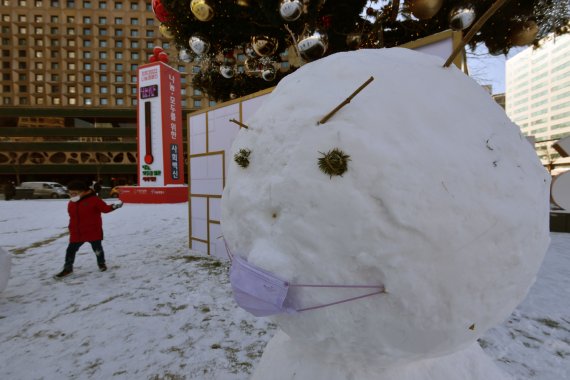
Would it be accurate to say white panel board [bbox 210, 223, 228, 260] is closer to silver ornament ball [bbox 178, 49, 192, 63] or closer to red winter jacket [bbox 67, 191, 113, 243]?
red winter jacket [bbox 67, 191, 113, 243]

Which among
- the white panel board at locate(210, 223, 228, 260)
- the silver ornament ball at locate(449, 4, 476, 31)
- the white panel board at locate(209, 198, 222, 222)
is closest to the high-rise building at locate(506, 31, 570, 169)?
the silver ornament ball at locate(449, 4, 476, 31)

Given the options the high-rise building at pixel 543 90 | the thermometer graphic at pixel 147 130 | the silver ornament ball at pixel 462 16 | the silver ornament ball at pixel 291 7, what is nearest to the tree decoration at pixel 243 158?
the silver ornament ball at pixel 291 7

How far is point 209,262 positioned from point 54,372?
3.01 m

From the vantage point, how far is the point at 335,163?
993 millimetres

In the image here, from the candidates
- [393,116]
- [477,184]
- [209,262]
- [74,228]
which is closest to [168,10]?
[74,228]

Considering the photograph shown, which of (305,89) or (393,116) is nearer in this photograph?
(393,116)

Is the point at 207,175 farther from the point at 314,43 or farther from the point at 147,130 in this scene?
the point at 147,130

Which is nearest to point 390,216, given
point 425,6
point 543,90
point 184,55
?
point 425,6

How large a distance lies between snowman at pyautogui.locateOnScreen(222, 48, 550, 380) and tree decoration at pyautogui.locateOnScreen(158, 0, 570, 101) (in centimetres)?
326

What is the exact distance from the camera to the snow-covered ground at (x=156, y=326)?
94.7 inches

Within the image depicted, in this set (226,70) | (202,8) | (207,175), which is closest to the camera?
(202,8)

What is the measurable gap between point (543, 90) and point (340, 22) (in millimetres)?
79238

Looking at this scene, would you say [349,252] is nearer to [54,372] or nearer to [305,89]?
[305,89]

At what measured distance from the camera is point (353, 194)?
0.99 m
